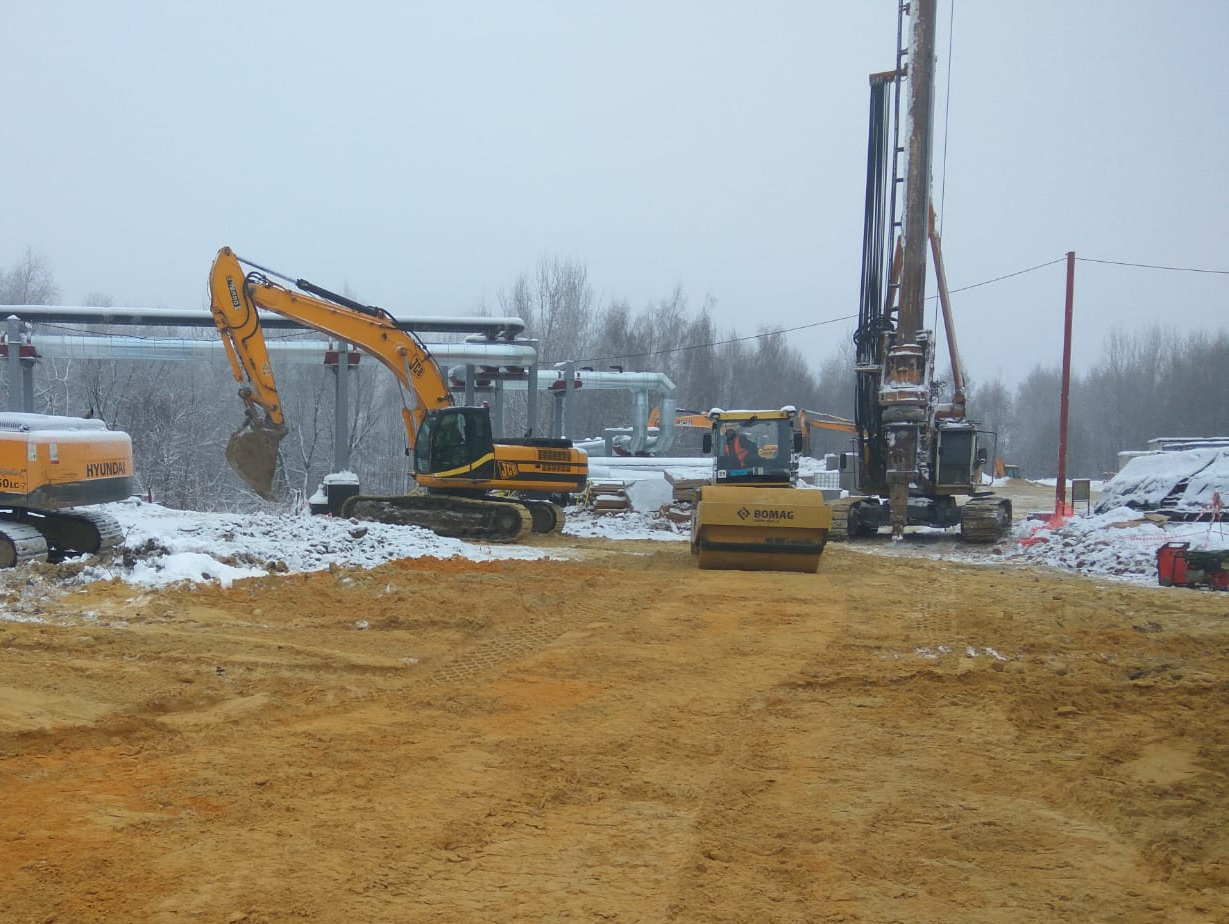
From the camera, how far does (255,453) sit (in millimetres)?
16484

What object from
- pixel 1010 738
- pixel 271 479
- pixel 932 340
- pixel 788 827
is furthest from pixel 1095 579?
pixel 271 479

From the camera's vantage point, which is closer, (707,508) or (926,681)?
(926,681)

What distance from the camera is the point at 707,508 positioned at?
12875mm

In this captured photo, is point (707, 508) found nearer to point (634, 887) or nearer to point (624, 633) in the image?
point (624, 633)

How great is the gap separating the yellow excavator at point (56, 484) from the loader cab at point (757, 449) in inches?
355

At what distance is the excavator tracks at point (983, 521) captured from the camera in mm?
18641

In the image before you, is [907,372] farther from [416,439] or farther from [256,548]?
[256,548]

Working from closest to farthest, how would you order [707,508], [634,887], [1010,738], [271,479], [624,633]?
[634,887] < [1010,738] < [624,633] < [707,508] < [271,479]

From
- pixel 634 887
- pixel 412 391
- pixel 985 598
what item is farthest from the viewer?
pixel 412 391

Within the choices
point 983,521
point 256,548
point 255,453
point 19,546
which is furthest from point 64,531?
point 983,521

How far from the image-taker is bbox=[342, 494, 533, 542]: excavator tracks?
17438 millimetres

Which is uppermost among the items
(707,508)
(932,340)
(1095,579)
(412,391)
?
(932,340)

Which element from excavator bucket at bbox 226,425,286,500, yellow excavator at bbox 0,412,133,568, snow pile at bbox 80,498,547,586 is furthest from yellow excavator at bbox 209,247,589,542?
yellow excavator at bbox 0,412,133,568

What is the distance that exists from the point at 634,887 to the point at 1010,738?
3.10 m
